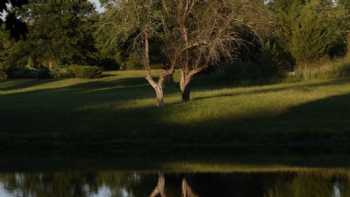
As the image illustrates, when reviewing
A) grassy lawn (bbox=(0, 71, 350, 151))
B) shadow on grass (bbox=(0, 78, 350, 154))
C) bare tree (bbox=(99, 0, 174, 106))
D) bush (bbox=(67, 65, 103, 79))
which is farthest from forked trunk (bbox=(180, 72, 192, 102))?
bush (bbox=(67, 65, 103, 79))

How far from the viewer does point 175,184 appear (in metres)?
22.6

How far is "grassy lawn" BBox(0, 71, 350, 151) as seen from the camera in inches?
1203

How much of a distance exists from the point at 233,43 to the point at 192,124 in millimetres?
18653

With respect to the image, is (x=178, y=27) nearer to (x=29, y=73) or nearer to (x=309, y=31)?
(x=309, y=31)

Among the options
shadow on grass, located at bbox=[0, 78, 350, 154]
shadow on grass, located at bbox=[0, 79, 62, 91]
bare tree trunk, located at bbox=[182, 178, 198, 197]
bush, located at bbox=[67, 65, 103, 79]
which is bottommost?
shadow on grass, located at bbox=[0, 79, 62, 91]

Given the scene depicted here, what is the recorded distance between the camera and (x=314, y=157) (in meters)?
28.2

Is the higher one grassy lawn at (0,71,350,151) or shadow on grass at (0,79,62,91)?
grassy lawn at (0,71,350,151)

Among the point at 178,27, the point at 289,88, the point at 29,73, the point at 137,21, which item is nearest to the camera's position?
the point at 137,21

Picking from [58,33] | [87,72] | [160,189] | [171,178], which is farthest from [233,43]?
[58,33]

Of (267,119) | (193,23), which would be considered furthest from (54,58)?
(267,119)

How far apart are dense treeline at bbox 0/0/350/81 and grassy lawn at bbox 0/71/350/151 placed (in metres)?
3.56

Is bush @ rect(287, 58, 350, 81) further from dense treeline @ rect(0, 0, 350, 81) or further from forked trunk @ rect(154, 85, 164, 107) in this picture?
forked trunk @ rect(154, 85, 164, 107)

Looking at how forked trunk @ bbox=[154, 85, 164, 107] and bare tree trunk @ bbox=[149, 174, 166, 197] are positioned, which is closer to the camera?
bare tree trunk @ bbox=[149, 174, 166, 197]

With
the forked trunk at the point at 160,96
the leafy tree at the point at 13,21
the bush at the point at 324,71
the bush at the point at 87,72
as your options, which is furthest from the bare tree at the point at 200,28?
the bush at the point at 87,72
